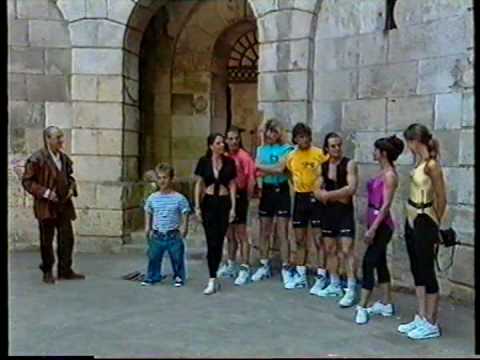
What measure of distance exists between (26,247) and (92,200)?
3.70ft

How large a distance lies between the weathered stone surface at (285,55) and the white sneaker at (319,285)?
8.41ft

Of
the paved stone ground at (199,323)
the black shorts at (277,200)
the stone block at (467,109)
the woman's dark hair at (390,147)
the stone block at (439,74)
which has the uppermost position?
the stone block at (439,74)

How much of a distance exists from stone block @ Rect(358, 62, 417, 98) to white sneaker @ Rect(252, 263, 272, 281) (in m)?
2.22

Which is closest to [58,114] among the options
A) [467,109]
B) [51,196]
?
[51,196]

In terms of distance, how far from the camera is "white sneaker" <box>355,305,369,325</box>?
17.0 ft

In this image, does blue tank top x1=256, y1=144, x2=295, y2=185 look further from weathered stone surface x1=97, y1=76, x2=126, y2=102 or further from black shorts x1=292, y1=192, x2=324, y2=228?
weathered stone surface x1=97, y1=76, x2=126, y2=102

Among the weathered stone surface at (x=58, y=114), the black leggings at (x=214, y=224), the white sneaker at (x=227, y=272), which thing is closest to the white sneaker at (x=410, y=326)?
the black leggings at (x=214, y=224)

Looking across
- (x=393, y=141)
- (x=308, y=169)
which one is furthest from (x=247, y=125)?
(x=393, y=141)

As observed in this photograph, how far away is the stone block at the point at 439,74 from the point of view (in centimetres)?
600

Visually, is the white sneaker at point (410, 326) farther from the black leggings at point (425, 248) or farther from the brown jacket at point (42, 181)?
the brown jacket at point (42, 181)

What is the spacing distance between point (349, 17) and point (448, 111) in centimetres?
175

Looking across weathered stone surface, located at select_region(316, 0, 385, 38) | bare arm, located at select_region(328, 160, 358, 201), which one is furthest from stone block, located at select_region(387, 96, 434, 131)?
bare arm, located at select_region(328, 160, 358, 201)

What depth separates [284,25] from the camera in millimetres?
7566

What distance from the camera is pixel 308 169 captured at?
21.1 feet
